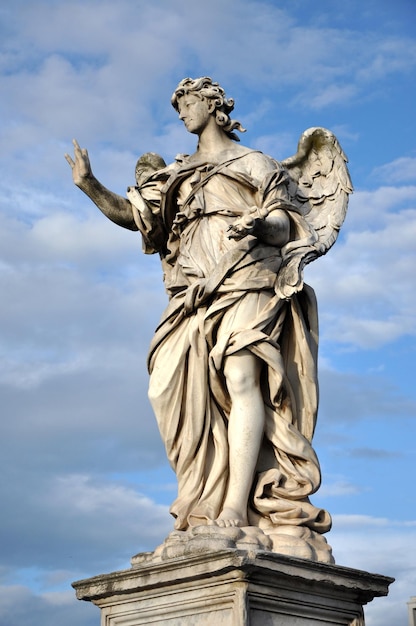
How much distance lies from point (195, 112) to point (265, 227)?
1.51 m

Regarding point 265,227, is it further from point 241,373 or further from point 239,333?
point 241,373

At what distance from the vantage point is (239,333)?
374 inches

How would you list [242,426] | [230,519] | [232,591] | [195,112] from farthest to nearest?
[195,112] → [242,426] → [230,519] → [232,591]

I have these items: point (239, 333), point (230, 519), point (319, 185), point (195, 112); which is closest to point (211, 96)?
point (195, 112)

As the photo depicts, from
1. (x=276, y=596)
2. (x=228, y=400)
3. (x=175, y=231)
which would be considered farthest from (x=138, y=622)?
(x=175, y=231)

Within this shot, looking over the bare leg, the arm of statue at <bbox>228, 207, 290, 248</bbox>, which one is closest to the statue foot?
the bare leg

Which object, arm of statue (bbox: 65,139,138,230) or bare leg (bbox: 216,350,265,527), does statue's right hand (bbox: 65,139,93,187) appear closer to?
arm of statue (bbox: 65,139,138,230)

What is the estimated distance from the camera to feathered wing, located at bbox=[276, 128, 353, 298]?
10227 millimetres

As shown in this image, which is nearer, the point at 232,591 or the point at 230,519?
the point at 232,591

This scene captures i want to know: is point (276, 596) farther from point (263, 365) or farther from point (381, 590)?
point (263, 365)

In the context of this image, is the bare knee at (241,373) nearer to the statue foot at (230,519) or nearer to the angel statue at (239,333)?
the angel statue at (239,333)

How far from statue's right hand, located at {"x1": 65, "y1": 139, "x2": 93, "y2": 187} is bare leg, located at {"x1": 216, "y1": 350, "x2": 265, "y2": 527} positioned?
2.39 metres

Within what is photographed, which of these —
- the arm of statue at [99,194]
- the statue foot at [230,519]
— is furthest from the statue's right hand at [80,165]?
the statue foot at [230,519]

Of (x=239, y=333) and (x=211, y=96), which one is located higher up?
(x=211, y=96)
